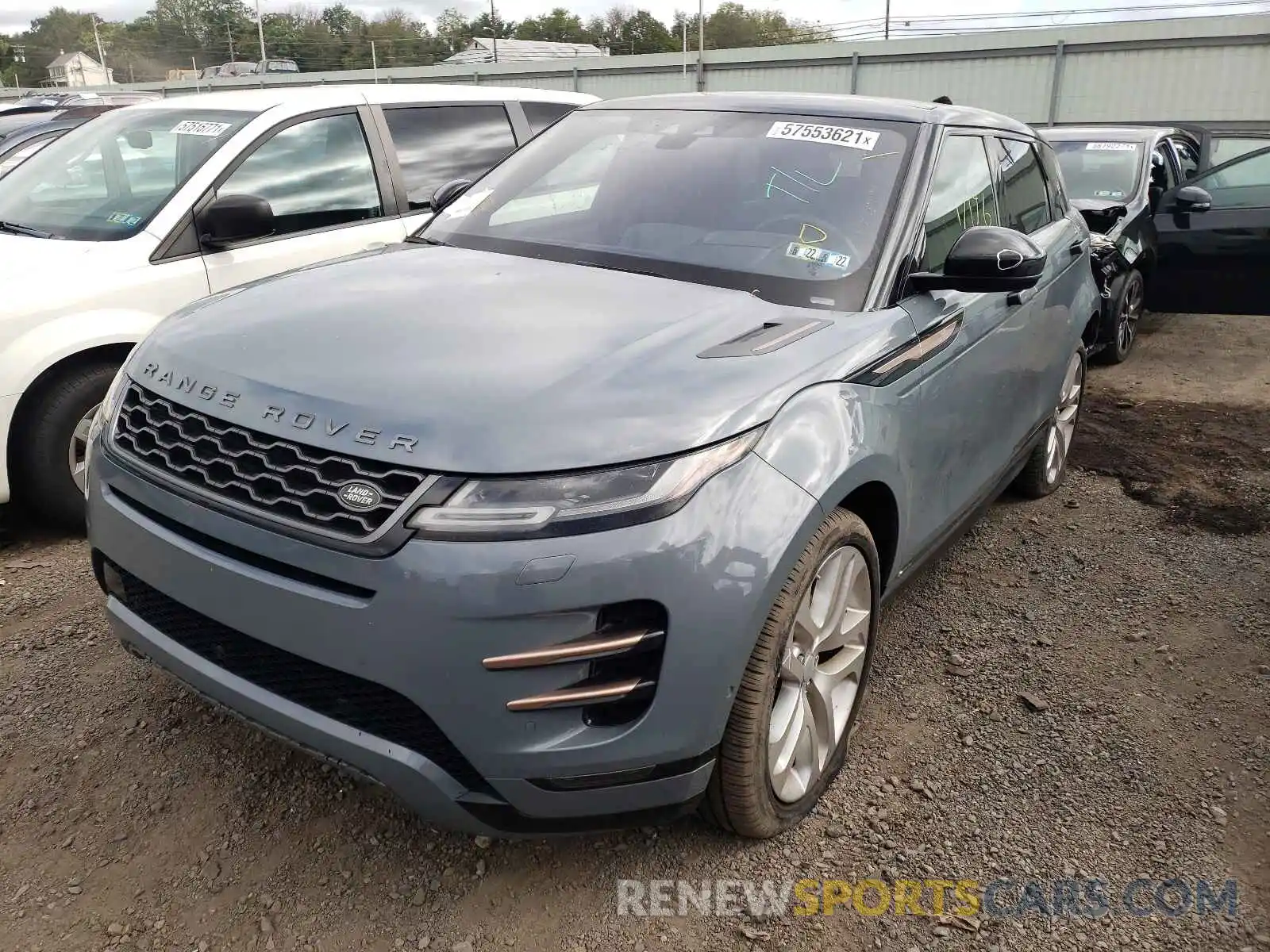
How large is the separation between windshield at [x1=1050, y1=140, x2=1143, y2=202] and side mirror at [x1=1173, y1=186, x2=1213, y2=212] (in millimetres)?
347

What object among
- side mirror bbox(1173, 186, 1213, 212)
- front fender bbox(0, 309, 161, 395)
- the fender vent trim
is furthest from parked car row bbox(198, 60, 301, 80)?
the fender vent trim

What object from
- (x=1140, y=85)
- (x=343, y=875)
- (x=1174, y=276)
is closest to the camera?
(x=343, y=875)

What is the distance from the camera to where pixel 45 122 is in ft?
35.4

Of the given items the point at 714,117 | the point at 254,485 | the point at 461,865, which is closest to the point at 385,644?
the point at 254,485

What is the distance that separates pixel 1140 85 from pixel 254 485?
22068 millimetres

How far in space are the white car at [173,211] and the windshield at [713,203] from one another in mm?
569

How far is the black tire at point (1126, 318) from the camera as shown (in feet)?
22.6

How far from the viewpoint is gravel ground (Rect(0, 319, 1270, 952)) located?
2.17 meters

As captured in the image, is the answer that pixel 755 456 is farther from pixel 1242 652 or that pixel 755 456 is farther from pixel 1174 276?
pixel 1174 276

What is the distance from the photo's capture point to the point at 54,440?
3.81m

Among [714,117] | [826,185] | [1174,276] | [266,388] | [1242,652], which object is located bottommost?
[1242,652]

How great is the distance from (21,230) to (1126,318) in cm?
680

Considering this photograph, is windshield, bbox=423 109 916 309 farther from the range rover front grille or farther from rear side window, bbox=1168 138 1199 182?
rear side window, bbox=1168 138 1199 182

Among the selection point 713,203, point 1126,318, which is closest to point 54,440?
point 713,203
